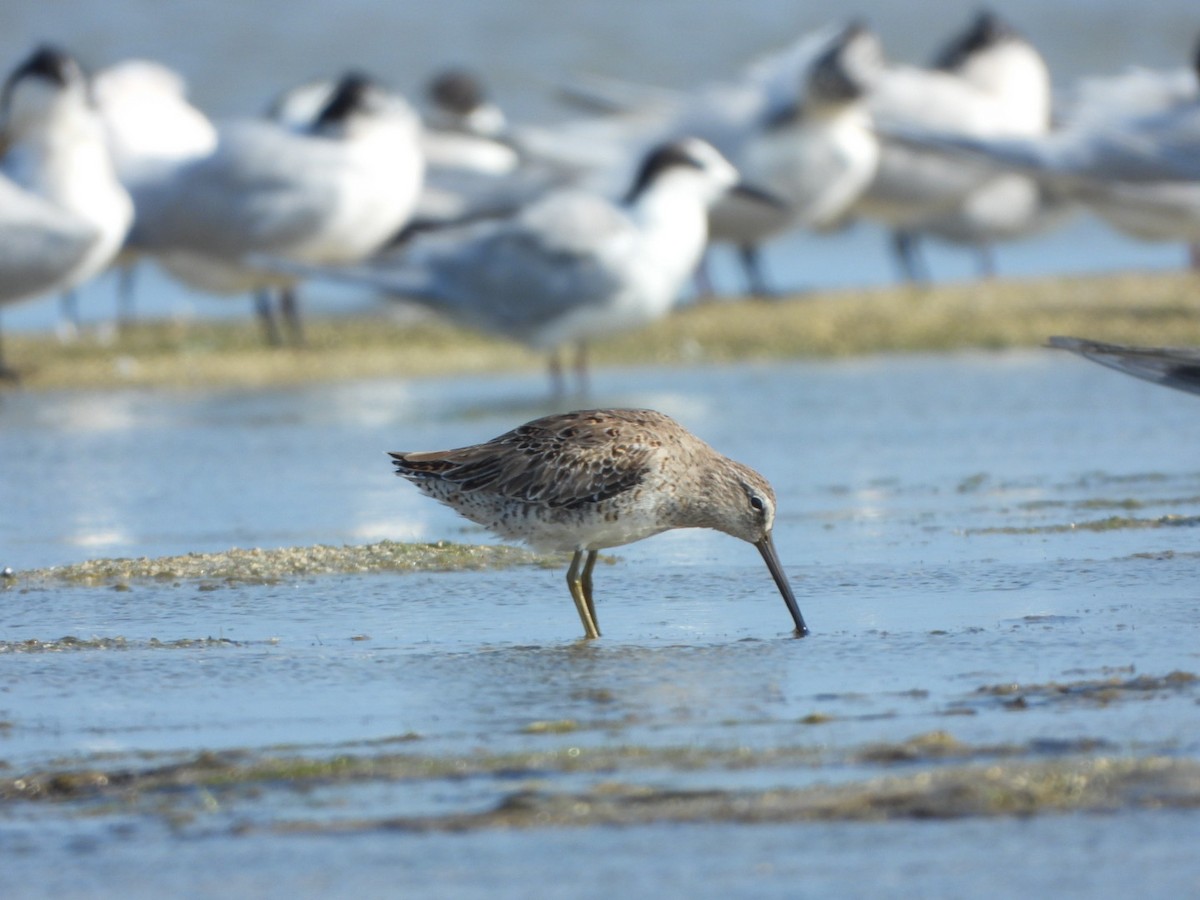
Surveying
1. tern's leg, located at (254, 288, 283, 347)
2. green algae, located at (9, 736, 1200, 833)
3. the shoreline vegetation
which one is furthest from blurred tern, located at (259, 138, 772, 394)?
green algae, located at (9, 736, 1200, 833)

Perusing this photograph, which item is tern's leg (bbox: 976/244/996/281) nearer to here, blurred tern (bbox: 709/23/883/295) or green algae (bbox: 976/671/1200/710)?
blurred tern (bbox: 709/23/883/295)

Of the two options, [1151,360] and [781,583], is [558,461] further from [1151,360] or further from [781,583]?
[1151,360]

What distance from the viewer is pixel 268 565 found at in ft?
19.1

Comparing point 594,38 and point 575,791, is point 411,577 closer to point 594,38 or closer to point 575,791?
point 575,791

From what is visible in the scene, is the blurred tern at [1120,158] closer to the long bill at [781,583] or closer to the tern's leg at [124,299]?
the tern's leg at [124,299]

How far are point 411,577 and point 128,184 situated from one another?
8166 millimetres

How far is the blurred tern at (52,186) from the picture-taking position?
10.9 m

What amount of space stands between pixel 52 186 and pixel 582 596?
7.10 metres

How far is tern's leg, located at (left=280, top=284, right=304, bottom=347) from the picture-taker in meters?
12.7

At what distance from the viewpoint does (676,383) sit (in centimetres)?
1048

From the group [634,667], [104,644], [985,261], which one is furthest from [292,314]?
[634,667]

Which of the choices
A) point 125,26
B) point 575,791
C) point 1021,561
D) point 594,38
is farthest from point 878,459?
point 125,26

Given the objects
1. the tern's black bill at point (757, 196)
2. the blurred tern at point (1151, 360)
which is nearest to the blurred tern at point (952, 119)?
the tern's black bill at point (757, 196)

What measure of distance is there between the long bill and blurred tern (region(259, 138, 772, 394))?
17.4 ft
